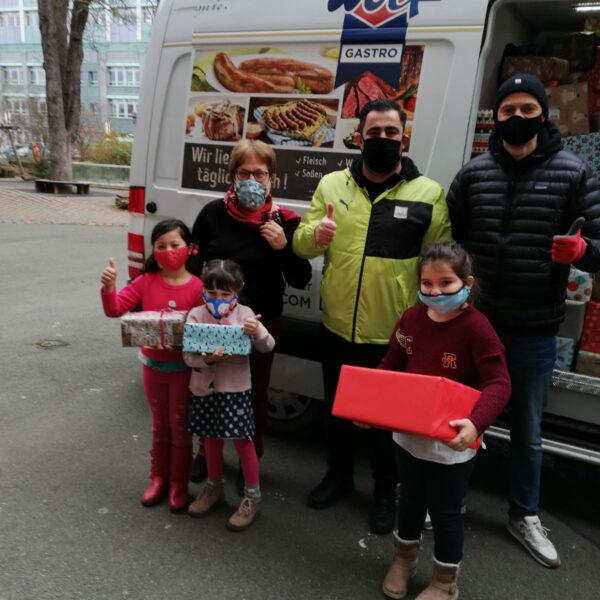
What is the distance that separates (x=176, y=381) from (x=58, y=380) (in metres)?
2.16

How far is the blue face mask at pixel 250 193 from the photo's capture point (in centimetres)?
264

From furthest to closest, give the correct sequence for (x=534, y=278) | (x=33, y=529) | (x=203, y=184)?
(x=203, y=184) → (x=33, y=529) → (x=534, y=278)

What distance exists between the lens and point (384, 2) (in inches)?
116

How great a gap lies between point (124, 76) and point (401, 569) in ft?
183

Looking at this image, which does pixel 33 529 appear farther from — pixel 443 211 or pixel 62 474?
pixel 443 211

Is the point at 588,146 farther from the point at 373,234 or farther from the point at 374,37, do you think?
the point at 373,234

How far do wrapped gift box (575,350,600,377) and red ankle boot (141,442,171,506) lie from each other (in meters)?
2.10

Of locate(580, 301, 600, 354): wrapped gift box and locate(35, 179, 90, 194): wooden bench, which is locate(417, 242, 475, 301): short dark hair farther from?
locate(35, 179, 90, 194): wooden bench

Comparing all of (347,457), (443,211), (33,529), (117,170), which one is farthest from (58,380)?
(117,170)

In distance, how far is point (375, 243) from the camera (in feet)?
8.57

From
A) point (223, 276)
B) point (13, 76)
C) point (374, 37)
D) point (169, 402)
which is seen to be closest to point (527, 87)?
point (374, 37)

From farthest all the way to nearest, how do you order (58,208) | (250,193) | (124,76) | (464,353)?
(124,76) → (58,208) → (250,193) → (464,353)

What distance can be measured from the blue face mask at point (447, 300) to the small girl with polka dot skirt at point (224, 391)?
0.75 metres

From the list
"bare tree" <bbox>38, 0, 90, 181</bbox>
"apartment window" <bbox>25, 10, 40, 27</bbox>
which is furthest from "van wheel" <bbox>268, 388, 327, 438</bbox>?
"apartment window" <bbox>25, 10, 40, 27</bbox>
